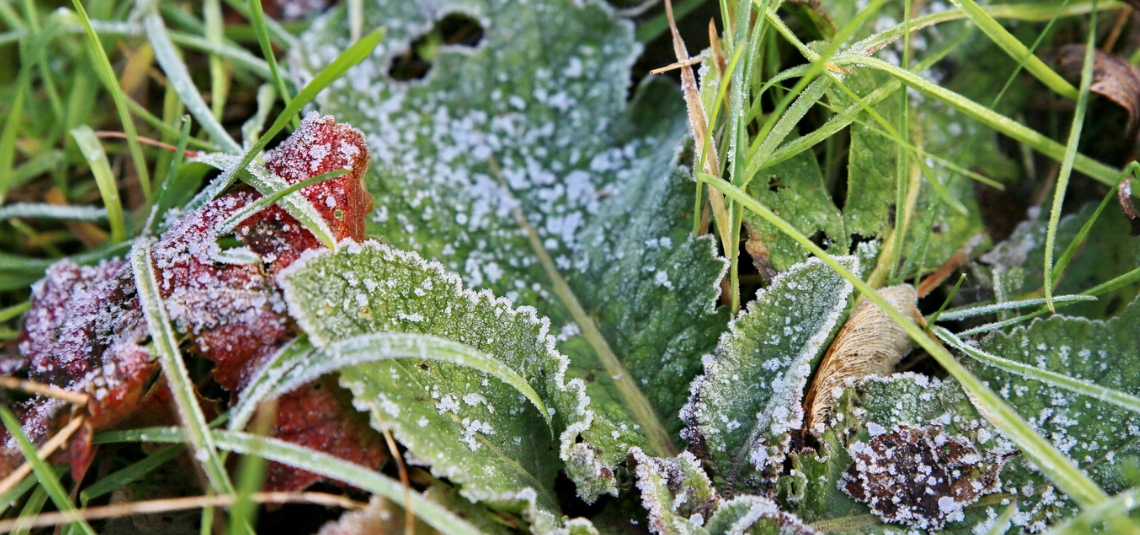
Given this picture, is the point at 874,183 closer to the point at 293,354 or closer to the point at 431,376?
the point at 431,376

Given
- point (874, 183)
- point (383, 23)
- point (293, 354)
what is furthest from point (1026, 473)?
point (383, 23)

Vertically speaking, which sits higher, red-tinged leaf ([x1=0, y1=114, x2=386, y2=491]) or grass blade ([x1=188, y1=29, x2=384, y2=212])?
grass blade ([x1=188, y1=29, x2=384, y2=212])

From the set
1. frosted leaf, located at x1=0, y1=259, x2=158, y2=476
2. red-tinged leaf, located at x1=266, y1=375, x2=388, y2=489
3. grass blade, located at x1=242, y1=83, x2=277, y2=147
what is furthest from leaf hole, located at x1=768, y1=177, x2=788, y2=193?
frosted leaf, located at x1=0, y1=259, x2=158, y2=476

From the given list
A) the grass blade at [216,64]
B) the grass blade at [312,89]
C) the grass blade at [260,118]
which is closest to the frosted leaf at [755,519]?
the grass blade at [312,89]

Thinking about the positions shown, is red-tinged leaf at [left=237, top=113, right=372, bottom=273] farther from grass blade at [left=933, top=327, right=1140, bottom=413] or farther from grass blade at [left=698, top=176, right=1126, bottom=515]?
grass blade at [left=933, top=327, right=1140, bottom=413]

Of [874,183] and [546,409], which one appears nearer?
[546,409]

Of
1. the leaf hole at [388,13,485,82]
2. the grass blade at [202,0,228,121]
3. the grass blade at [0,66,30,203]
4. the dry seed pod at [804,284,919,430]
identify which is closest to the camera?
the dry seed pod at [804,284,919,430]
